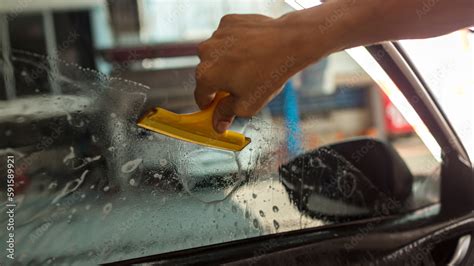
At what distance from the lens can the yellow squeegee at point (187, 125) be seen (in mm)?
1014

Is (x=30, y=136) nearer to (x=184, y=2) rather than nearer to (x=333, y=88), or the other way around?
(x=184, y=2)

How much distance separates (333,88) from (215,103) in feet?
2.11

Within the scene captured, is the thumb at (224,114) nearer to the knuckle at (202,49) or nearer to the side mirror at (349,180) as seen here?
the knuckle at (202,49)

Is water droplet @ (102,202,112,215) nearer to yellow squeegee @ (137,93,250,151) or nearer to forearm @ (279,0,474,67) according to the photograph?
yellow squeegee @ (137,93,250,151)

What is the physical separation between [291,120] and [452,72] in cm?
91

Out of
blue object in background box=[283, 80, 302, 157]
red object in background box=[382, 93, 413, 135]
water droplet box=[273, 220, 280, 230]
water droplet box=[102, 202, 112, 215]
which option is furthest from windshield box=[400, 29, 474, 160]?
water droplet box=[102, 202, 112, 215]

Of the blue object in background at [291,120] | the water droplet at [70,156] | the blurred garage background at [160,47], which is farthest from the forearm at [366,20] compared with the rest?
the water droplet at [70,156]

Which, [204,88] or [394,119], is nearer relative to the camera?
[204,88]

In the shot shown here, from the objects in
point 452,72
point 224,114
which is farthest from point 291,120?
point 452,72

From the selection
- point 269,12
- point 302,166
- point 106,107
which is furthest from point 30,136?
point 302,166

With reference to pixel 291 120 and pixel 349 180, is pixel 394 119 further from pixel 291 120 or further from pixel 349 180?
pixel 291 120

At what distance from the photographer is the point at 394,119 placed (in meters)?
1.64

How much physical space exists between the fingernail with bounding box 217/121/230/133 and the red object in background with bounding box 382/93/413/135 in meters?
0.76

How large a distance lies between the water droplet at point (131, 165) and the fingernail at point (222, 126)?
0.69 feet
